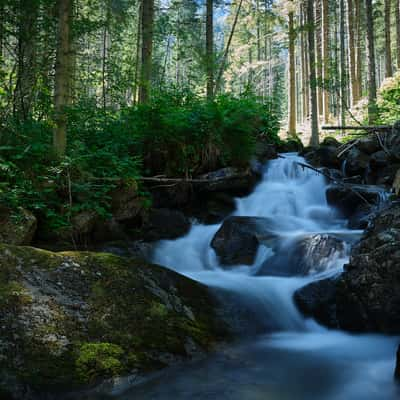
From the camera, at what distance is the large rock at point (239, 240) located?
763 cm

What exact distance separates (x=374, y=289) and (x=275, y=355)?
1577 millimetres

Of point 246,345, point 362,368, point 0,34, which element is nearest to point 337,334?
point 362,368

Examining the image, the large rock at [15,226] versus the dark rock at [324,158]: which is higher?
the dark rock at [324,158]

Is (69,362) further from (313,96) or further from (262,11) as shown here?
(262,11)

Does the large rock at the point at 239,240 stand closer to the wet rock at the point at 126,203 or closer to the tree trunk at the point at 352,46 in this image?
the wet rock at the point at 126,203

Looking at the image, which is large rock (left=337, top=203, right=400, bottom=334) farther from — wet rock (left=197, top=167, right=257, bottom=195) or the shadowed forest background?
wet rock (left=197, top=167, right=257, bottom=195)

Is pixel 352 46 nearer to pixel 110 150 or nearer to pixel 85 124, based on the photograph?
pixel 85 124

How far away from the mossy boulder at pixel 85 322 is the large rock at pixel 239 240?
301cm

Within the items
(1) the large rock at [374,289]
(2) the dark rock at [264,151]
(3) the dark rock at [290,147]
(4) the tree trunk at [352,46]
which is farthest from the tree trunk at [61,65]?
(4) the tree trunk at [352,46]

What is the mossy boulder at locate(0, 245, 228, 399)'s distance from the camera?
3230 mm

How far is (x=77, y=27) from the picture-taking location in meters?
8.12

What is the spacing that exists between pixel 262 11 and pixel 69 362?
701 inches

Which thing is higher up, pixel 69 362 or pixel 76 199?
pixel 76 199

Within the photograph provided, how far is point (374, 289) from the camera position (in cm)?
508
